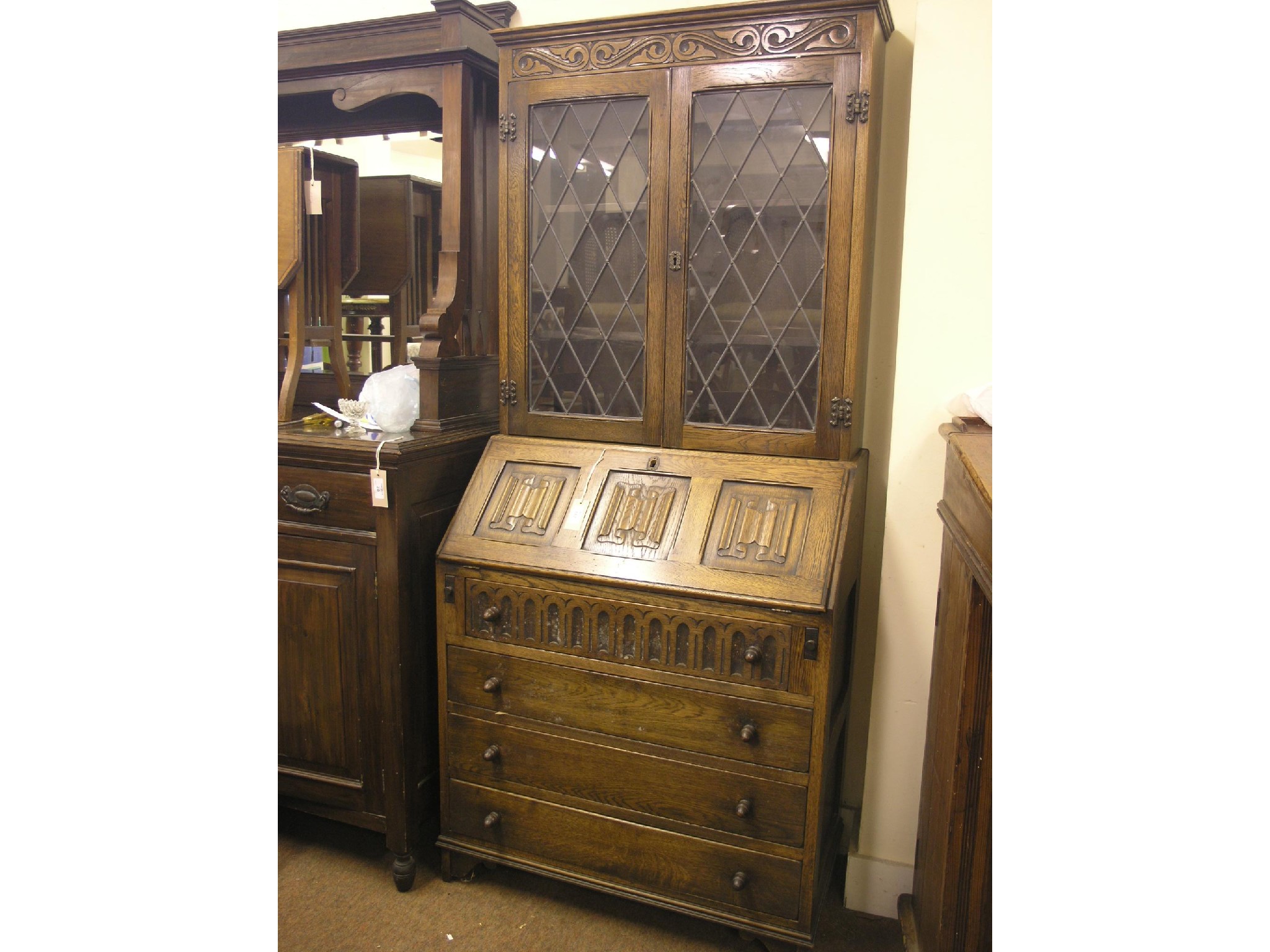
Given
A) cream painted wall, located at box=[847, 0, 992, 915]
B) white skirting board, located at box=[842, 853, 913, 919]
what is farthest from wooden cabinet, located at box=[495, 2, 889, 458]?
white skirting board, located at box=[842, 853, 913, 919]

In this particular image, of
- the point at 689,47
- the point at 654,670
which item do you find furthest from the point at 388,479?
the point at 689,47

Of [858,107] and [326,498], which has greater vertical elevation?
[858,107]

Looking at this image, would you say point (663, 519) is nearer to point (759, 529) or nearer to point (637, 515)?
point (637, 515)

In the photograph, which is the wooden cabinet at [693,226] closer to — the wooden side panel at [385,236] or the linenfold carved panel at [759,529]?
the linenfold carved panel at [759,529]

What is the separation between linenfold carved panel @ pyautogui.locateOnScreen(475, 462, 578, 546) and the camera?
6.79ft

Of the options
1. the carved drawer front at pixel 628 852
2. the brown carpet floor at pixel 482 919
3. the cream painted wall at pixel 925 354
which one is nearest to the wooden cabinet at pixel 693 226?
the cream painted wall at pixel 925 354

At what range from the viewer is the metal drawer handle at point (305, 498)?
7.07 feet

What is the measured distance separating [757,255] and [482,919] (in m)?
1.68

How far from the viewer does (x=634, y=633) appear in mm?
1944

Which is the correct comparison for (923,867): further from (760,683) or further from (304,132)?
(304,132)

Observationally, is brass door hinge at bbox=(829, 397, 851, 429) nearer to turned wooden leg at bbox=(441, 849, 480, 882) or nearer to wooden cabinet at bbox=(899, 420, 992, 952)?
wooden cabinet at bbox=(899, 420, 992, 952)

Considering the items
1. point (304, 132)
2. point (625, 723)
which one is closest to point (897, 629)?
point (625, 723)

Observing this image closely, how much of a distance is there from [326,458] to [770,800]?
1.28 meters

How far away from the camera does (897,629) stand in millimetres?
2090
